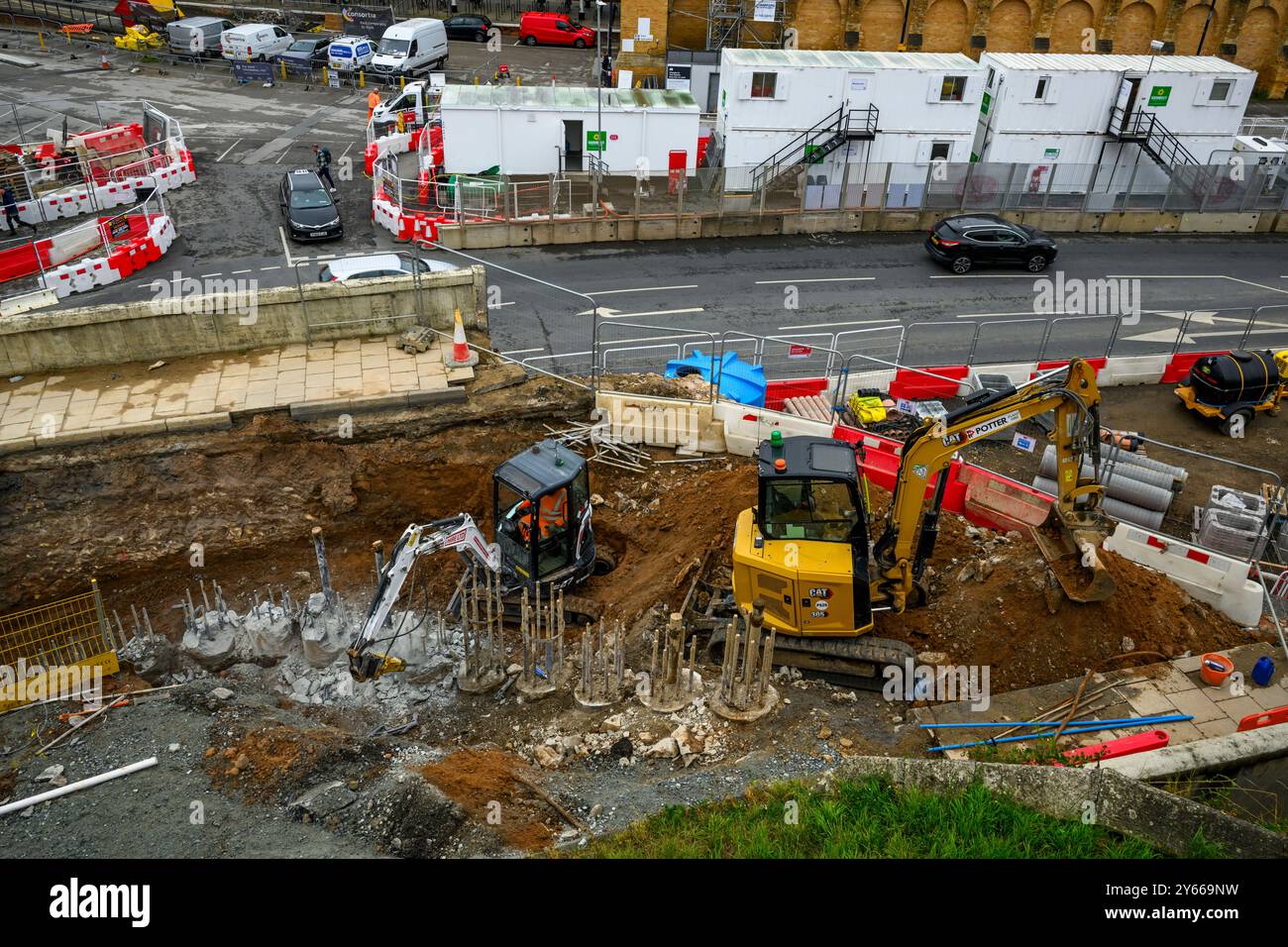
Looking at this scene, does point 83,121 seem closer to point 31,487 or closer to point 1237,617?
point 31,487

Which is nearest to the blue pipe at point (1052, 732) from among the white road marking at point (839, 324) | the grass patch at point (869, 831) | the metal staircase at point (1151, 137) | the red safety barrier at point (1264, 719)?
the red safety barrier at point (1264, 719)

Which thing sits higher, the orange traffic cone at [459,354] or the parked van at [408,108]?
the parked van at [408,108]

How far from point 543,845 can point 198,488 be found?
33.5 ft

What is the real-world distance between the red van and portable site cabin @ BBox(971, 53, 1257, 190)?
2183 centimetres

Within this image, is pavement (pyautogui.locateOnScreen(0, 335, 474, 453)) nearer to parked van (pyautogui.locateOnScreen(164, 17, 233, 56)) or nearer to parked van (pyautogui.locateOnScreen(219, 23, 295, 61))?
parked van (pyautogui.locateOnScreen(219, 23, 295, 61))

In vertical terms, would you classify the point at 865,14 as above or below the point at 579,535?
above

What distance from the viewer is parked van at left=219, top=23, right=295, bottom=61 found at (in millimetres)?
41750

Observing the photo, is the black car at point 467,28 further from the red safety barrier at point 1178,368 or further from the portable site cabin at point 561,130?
the red safety barrier at point 1178,368

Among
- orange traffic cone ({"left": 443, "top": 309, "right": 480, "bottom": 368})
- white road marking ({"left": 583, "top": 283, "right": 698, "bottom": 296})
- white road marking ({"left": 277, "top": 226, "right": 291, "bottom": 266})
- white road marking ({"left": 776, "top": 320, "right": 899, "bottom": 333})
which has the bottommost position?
white road marking ({"left": 776, "top": 320, "right": 899, "bottom": 333})

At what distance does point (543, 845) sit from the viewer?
32.7ft

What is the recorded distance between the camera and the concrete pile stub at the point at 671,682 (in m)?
12.4

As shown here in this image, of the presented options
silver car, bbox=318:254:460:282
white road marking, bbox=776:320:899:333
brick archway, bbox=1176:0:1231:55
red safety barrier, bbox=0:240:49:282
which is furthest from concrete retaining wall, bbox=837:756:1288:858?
brick archway, bbox=1176:0:1231:55

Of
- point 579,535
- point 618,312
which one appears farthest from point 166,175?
point 579,535

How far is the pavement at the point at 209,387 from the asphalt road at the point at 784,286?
357cm
